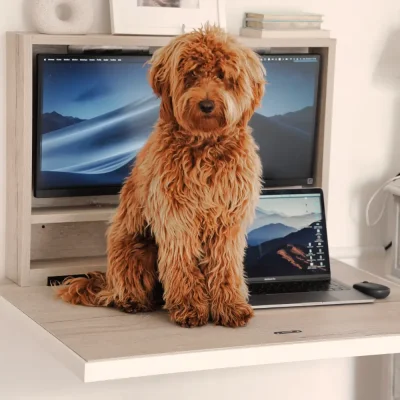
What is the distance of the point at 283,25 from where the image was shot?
7.75ft

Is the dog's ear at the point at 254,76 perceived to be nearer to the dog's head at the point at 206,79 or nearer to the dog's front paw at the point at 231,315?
the dog's head at the point at 206,79

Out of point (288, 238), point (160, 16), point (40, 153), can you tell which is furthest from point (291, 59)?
point (40, 153)

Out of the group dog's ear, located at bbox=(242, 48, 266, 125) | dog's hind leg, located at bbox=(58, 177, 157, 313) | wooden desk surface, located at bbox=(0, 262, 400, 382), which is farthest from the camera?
dog's hind leg, located at bbox=(58, 177, 157, 313)

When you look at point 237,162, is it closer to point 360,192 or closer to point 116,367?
point 116,367

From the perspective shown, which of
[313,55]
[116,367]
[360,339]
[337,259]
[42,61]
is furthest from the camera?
[337,259]

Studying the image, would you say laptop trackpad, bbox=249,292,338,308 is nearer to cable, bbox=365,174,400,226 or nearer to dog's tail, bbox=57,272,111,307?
dog's tail, bbox=57,272,111,307

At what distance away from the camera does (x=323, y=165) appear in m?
2.46

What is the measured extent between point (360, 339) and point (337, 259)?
79 centimetres

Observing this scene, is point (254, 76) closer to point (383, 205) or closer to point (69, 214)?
point (69, 214)

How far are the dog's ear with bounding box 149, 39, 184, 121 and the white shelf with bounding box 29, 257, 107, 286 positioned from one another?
560 millimetres

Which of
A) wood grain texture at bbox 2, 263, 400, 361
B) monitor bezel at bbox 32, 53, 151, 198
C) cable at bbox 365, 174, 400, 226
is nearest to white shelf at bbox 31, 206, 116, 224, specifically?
monitor bezel at bbox 32, 53, 151, 198

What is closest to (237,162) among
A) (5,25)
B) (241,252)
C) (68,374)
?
(241,252)

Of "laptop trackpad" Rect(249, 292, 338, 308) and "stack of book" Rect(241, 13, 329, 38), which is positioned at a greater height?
"stack of book" Rect(241, 13, 329, 38)

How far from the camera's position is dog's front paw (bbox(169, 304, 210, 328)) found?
189cm
